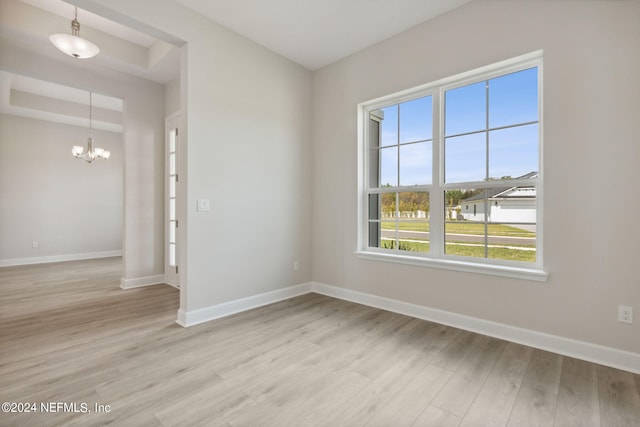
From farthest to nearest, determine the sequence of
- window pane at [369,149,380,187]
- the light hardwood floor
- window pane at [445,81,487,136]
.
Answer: window pane at [369,149,380,187], window pane at [445,81,487,136], the light hardwood floor

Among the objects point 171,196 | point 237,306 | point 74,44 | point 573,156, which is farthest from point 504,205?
point 171,196

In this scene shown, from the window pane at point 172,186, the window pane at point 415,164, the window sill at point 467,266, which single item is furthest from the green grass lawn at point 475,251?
the window pane at point 172,186

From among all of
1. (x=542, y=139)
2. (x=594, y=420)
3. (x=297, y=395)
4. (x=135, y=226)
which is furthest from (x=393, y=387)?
(x=135, y=226)

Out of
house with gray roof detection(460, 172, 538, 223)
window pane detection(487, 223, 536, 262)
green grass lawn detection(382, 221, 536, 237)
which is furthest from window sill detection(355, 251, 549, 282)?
house with gray roof detection(460, 172, 538, 223)

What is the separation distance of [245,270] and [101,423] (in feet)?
6.41

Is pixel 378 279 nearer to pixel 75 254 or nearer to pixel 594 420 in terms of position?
pixel 594 420

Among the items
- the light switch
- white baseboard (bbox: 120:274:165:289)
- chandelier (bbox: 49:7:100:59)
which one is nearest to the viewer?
chandelier (bbox: 49:7:100:59)

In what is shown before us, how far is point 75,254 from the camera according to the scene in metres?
6.71

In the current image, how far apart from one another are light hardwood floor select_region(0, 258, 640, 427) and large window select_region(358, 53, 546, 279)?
79 centimetres

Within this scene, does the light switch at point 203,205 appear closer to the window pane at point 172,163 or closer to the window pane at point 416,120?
the window pane at point 172,163

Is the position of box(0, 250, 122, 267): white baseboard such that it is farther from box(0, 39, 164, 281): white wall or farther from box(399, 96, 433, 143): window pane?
box(399, 96, 433, 143): window pane

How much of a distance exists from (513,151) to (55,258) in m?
8.63

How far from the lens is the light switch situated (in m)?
3.02

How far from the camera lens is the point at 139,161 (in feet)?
14.7
